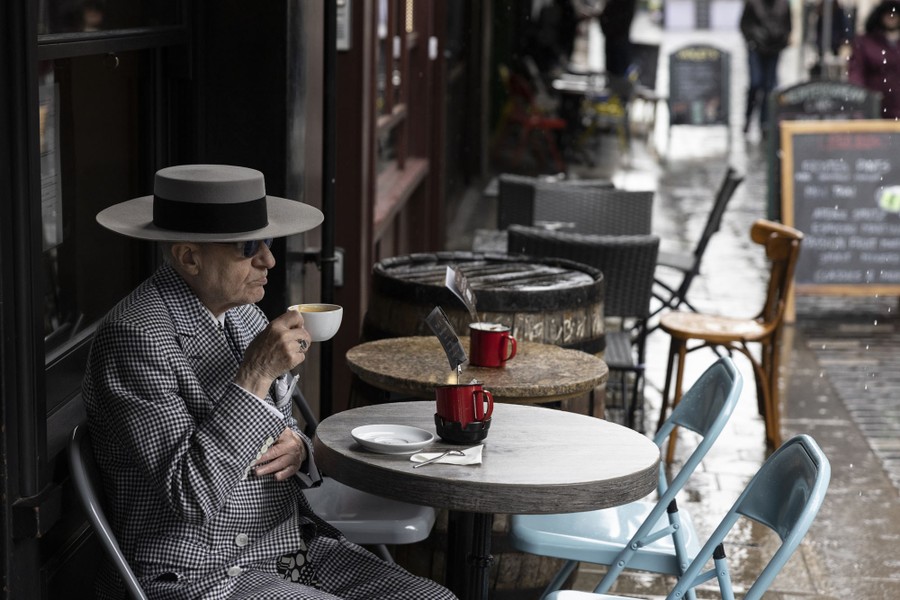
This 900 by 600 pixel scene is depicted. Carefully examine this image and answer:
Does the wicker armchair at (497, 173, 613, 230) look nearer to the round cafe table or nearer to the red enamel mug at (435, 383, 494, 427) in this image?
the round cafe table

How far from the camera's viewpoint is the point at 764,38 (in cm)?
1570

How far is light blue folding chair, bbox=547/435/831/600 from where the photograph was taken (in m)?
2.58

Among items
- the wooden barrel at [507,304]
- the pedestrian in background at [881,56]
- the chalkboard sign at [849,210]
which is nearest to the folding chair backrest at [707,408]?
the wooden barrel at [507,304]

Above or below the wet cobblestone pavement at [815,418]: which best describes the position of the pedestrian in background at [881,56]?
above

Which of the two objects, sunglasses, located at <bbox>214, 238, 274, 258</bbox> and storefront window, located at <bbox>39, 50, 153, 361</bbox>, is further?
storefront window, located at <bbox>39, 50, 153, 361</bbox>

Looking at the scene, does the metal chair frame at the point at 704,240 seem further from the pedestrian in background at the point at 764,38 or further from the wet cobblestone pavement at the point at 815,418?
the pedestrian in background at the point at 764,38

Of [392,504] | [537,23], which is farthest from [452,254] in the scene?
[537,23]

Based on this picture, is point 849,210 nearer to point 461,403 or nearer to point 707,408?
point 707,408

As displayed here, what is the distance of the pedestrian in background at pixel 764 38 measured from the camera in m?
15.7

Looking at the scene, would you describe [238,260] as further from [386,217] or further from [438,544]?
[386,217]

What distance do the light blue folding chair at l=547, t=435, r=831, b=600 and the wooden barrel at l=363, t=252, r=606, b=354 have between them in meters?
1.26

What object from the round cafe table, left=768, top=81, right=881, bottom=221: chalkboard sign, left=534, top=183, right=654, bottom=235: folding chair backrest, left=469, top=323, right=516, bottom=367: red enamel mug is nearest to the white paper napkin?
the round cafe table

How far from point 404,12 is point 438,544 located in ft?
15.2

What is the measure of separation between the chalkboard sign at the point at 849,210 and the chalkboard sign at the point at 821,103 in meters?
1.14
